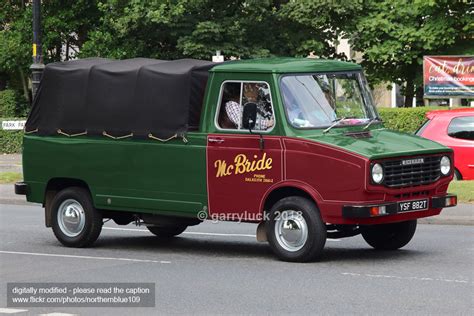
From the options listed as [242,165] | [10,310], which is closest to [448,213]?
[242,165]

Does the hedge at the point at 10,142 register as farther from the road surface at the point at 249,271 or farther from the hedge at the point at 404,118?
the road surface at the point at 249,271

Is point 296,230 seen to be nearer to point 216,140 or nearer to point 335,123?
point 335,123

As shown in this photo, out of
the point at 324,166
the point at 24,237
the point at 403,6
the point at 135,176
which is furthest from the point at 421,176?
the point at 403,6

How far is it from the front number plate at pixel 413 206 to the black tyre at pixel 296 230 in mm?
861

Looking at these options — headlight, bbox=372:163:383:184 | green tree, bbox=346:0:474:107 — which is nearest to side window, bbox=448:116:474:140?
headlight, bbox=372:163:383:184

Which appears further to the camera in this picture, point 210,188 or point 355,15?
point 355,15

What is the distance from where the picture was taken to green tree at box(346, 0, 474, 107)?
32.8m

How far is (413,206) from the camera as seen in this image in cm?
1327

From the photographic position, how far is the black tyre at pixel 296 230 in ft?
42.8

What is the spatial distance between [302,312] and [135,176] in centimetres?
493

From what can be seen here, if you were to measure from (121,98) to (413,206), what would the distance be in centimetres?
396

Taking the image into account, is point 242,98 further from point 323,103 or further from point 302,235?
point 302,235

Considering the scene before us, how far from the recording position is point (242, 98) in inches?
549

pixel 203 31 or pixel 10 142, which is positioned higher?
pixel 203 31
